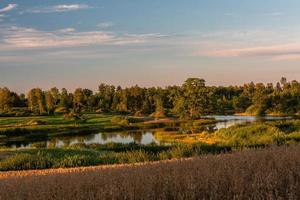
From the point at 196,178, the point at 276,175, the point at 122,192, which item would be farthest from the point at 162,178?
the point at 276,175

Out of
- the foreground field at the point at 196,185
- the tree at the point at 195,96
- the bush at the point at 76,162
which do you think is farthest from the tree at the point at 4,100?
the foreground field at the point at 196,185

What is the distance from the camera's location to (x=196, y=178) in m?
5.52

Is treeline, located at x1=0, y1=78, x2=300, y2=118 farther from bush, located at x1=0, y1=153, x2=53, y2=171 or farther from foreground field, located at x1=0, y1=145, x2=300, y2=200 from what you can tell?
foreground field, located at x1=0, y1=145, x2=300, y2=200

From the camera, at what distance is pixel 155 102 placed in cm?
12900

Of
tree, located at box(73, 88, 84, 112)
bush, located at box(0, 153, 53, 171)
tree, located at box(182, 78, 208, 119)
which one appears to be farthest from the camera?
tree, located at box(73, 88, 84, 112)

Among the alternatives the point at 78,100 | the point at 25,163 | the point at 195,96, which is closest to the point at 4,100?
the point at 78,100

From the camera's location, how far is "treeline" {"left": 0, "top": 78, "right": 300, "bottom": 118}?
352ft

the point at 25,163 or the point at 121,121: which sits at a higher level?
the point at 25,163

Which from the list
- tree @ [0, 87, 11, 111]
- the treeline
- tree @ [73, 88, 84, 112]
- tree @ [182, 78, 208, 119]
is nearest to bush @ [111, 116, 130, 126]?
the treeline

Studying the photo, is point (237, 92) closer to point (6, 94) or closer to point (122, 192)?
point (6, 94)

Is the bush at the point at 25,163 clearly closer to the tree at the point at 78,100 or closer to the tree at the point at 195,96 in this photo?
the tree at the point at 195,96

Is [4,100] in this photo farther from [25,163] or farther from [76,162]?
[76,162]

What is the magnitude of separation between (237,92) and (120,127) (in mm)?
105804

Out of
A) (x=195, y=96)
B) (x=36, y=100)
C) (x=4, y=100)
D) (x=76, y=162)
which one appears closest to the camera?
(x=76, y=162)
